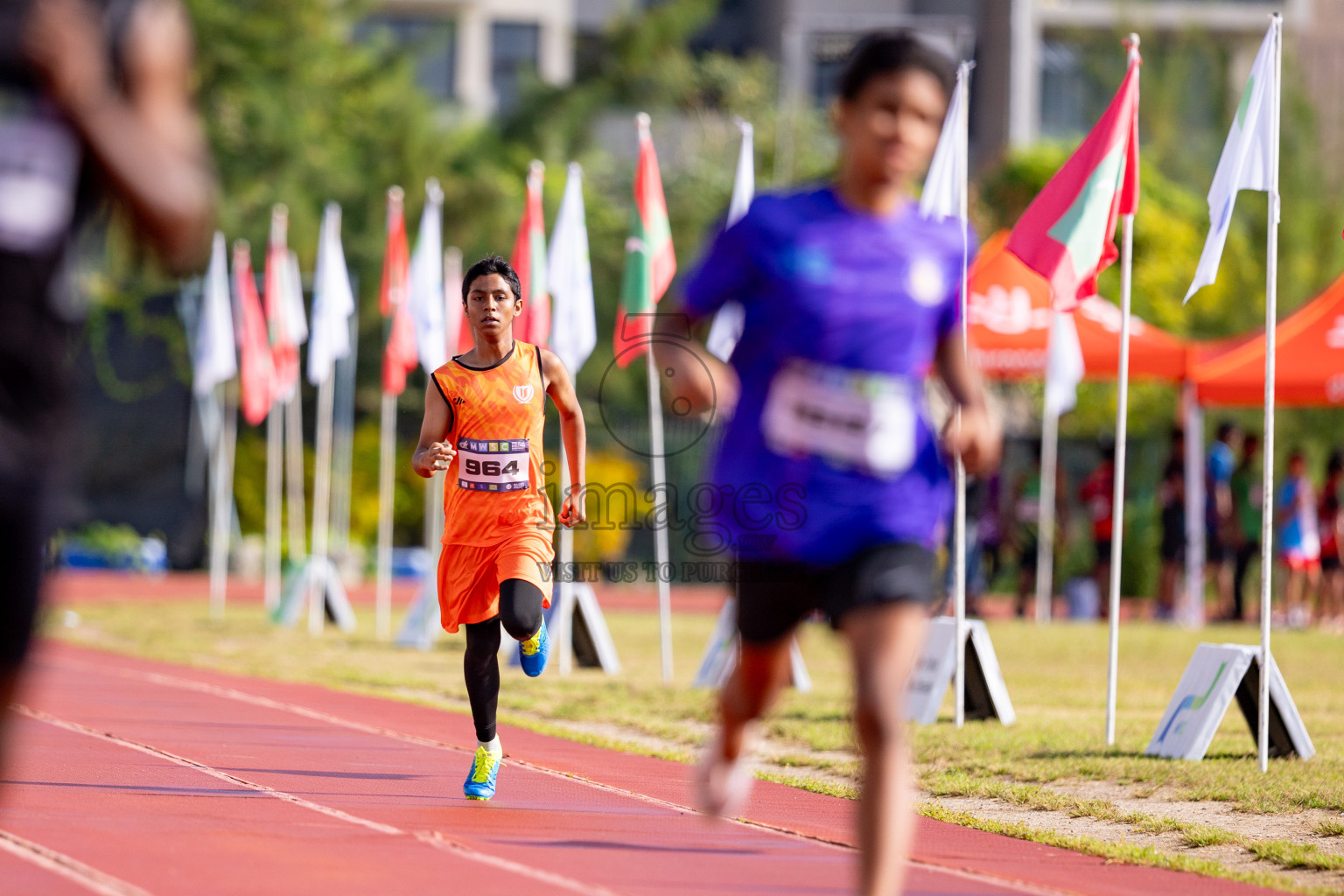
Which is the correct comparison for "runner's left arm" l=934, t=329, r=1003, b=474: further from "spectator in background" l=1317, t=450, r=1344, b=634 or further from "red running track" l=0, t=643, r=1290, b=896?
"spectator in background" l=1317, t=450, r=1344, b=634

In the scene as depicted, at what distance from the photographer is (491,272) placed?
295 inches

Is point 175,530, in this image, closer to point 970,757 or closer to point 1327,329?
point 1327,329

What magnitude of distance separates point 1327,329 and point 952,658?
1065 centimetres

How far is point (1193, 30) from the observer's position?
37.1 meters

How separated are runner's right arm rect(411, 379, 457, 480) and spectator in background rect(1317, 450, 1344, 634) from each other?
1614cm

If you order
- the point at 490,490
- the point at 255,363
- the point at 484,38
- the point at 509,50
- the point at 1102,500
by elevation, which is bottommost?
the point at 490,490

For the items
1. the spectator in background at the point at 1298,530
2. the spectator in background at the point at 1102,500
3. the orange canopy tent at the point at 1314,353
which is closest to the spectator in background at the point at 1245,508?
the spectator in background at the point at 1298,530

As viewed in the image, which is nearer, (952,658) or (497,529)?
(497,529)

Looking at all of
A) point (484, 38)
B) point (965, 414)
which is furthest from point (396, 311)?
point (484, 38)

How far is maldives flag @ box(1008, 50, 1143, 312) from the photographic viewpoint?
10180mm

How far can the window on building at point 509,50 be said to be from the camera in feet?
163

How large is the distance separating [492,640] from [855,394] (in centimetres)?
333

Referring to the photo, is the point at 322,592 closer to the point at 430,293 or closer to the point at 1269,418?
the point at 430,293

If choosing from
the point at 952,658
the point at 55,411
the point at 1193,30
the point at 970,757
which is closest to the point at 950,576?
the point at 952,658
